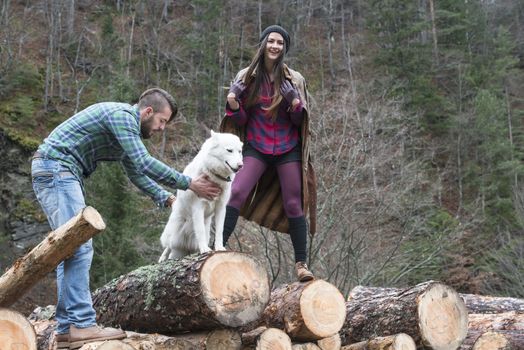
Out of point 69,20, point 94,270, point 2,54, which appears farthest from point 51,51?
point 94,270

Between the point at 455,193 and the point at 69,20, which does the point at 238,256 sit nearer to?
the point at 455,193

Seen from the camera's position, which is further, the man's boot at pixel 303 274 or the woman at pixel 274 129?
the woman at pixel 274 129

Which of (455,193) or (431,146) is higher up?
(431,146)

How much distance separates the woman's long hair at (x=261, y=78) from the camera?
5980mm

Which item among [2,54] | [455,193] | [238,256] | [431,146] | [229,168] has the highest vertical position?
[2,54]

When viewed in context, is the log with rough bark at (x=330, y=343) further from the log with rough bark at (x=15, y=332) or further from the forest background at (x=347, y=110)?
the forest background at (x=347, y=110)

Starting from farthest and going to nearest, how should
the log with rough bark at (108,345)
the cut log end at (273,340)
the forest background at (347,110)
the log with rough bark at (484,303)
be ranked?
the forest background at (347,110) < the log with rough bark at (484,303) < the cut log end at (273,340) < the log with rough bark at (108,345)

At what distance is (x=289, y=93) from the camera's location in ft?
19.5

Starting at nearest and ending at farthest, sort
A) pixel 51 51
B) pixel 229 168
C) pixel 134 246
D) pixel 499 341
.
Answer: pixel 229 168
pixel 499 341
pixel 134 246
pixel 51 51

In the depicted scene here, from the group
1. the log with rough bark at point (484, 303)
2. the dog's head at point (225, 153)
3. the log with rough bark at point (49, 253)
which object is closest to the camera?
the log with rough bark at point (49, 253)

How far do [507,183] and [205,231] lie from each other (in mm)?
27749

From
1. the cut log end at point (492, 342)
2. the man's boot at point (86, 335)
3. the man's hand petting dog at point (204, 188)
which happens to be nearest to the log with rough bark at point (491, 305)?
the cut log end at point (492, 342)

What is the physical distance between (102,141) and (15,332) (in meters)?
1.45

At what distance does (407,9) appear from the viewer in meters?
38.2
